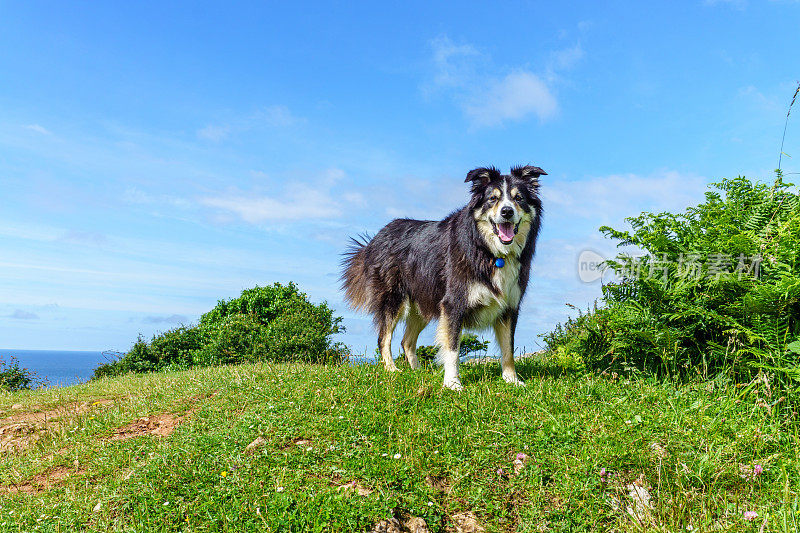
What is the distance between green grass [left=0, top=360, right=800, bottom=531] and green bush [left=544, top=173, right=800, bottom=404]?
467mm

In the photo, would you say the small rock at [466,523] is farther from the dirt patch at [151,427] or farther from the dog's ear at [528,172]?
the dog's ear at [528,172]

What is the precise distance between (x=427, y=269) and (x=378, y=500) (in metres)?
4.34

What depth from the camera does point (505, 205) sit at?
677cm

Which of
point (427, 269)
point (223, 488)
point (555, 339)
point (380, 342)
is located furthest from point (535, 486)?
point (555, 339)

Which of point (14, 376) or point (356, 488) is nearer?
point (356, 488)

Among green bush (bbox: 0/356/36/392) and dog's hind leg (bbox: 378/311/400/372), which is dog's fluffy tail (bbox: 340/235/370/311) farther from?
green bush (bbox: 0/356/36/392)

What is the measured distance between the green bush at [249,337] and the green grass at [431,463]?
500 centimetres

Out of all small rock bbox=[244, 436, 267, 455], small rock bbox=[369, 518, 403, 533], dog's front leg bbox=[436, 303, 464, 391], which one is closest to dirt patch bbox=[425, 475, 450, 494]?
small rock bbox=[369, 518, 403, 533]

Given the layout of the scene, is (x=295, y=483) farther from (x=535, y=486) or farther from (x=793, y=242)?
(x=793, y=242)

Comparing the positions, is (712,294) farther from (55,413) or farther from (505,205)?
(55,413)

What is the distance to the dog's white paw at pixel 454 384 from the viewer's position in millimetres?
6812

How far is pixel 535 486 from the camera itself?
470 cm

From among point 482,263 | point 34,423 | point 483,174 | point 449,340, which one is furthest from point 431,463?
point 34,423

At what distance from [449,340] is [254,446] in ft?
9.69
